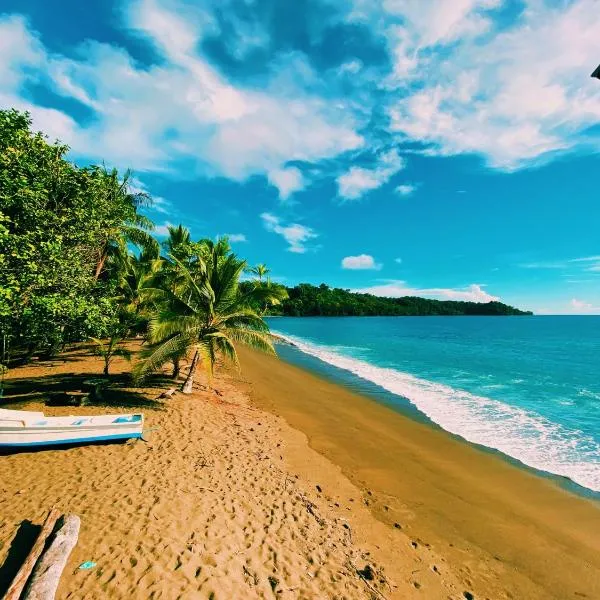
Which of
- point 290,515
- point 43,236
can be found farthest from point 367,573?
point 43,236

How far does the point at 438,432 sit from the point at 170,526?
1016cm

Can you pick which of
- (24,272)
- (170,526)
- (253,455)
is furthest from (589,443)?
(24,272)

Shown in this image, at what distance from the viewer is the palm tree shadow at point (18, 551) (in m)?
4.35

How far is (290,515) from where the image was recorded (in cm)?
623

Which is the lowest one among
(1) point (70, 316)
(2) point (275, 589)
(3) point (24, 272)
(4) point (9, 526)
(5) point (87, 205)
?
(4) point (9, 526)

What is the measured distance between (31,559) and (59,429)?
4028 millimetres

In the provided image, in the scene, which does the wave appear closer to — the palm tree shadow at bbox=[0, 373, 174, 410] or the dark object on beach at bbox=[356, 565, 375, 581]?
the dark object on beach at bbox=[356, 565, 375, 581]

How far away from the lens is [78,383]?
13.4 meters

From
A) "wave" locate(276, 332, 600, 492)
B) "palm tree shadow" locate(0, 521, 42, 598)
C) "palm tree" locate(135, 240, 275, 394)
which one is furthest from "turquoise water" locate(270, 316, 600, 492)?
"palm tree shadow" locate(0, 521, 42, 598)

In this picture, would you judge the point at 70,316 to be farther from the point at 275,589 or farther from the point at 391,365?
the point at 391,365

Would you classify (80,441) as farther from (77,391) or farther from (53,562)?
(77,391)

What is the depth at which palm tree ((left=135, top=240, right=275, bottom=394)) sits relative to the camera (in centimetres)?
1097

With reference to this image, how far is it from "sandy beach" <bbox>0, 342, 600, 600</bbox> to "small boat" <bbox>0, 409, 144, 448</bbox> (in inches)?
11.5

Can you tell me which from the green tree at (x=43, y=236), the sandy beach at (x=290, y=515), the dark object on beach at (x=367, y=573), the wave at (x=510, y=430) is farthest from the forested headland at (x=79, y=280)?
the wave at (x=510, y=430)
